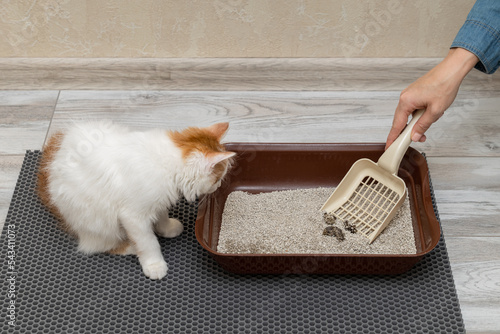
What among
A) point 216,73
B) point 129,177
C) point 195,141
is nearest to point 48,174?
point 129,177

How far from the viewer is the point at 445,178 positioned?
178 centimetres

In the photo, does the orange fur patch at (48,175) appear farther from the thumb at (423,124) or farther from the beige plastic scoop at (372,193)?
the thumb at (423,124)

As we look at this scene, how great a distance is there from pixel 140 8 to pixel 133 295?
1115mm

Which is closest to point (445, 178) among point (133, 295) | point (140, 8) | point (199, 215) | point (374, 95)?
point (374, 95)

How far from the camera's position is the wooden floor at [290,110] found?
175cm

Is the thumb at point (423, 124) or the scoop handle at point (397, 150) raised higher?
the thumb at point (423, 124)

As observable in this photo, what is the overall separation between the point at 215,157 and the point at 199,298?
1.34 ft

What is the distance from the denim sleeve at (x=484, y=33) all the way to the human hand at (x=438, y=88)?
19 millimetres

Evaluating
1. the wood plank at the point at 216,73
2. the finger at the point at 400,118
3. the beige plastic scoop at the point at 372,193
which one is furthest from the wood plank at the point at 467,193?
the wood plank at the point at 216,73

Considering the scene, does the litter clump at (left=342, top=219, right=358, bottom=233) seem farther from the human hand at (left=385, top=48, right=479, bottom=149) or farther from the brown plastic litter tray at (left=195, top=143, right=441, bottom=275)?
the human hand at (left=385, top=48, right=479, bottom=149)

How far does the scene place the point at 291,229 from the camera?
1508 millimetres

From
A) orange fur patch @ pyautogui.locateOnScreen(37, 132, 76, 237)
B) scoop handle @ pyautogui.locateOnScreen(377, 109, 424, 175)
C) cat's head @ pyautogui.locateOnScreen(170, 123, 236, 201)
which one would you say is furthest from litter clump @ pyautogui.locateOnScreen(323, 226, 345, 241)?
A: orange fur patch @ pyautogui.locateOnScreen(37, 132, 76, 237)

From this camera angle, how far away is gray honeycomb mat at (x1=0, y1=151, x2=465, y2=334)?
1365mm

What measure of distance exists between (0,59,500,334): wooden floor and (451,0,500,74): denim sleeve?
51 centimetres
